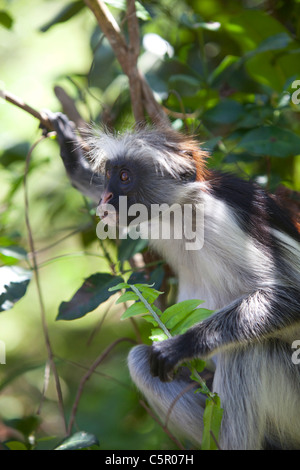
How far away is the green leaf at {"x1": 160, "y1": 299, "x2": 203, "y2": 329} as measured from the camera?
8.07ft

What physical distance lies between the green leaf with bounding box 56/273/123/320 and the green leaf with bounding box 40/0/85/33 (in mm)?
1862

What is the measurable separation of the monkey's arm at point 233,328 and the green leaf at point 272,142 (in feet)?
3.22

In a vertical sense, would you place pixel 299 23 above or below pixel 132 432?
above

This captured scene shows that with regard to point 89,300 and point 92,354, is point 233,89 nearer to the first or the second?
point 89,300

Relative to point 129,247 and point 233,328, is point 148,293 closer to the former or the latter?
point 233,328

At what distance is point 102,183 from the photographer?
3814 mm

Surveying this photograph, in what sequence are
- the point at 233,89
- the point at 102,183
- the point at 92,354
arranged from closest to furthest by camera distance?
the point at 102,183
the point at 233,89
the point at 92,354

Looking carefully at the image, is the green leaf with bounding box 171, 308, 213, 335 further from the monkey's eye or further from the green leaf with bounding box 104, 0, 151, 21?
the green leaf with bounding box 104, 0, 151, 21

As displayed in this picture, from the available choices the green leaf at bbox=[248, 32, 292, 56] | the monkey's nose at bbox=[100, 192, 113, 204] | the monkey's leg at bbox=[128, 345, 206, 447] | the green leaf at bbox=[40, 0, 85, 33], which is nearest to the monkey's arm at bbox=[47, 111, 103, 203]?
the monkey's nose at bbox=[100, 192, 113, 204]

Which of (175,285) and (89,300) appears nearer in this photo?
(89,300)

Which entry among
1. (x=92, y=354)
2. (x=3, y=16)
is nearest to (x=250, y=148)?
(x=3, y=16)

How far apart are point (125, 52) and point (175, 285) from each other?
1638mm

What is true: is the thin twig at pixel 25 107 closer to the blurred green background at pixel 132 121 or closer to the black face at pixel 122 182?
the blurred green background at pixel 132 121
